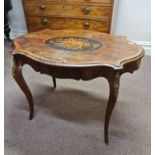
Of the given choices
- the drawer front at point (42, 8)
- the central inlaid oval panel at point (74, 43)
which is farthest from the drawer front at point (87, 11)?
the central inlaid oval panel at point (74, 43)

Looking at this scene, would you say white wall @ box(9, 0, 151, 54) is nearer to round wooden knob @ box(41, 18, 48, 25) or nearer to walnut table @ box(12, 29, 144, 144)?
round wooden knob @ box(41, 18, 48, 25)

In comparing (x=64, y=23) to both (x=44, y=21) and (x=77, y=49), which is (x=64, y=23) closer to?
(x=44, y=21)

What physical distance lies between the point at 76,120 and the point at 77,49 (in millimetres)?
657

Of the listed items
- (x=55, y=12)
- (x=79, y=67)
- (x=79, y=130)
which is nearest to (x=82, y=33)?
(x=79, y=67)

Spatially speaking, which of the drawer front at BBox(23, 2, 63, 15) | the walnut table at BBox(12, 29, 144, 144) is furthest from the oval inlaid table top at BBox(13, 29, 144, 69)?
the drawer front at BBox(23, 2, 63, 15)

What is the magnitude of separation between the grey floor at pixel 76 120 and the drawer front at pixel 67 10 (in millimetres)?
890

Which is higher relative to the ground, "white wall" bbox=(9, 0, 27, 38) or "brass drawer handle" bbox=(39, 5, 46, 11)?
"brass drawer handle" bbox=(39, 5, 46, 11)

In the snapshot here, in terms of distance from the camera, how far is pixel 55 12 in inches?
104

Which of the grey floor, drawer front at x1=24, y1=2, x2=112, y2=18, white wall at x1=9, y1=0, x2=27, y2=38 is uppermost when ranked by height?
drawer front at x1=24, y1=2, x2=112, y2=18

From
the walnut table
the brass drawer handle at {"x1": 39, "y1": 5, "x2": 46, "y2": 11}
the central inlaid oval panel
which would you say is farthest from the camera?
the brass drawer handle at {"x1": 39, "y1": 5, "x2": 46, "y2": 11}

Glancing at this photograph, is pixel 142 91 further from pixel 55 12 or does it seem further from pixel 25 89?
pixel 55 12

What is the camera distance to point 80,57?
1232 mm

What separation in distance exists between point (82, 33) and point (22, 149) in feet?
3.50

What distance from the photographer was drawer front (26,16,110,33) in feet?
8.23
